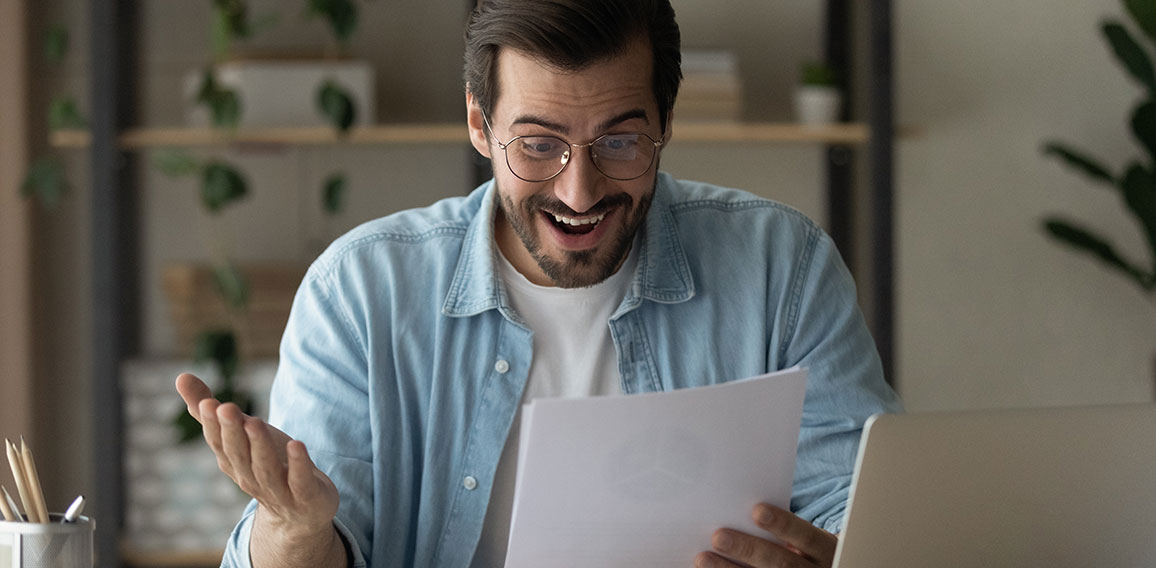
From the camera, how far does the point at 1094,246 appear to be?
2717 millimetres

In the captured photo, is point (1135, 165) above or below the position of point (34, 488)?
above

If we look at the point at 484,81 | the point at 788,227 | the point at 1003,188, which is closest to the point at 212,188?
the point at 484,81

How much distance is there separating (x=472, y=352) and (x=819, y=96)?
1.50m

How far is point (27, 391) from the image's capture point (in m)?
2.83

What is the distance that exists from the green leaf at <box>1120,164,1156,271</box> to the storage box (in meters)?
1.81

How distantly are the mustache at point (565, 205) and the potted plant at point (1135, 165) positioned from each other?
69.7 inches

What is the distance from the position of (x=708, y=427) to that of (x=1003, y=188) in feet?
7.15

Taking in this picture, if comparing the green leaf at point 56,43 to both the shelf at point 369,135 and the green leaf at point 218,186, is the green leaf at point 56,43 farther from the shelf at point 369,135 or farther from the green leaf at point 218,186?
the green leaf at point 218,186

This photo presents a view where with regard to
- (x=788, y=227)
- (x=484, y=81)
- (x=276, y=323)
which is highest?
(x=484, y=81)

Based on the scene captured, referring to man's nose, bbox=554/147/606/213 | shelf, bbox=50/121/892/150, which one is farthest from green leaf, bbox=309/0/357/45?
man's nose, bbox=554/147/606/213

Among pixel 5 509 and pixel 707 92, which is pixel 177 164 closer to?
pixel 707 92

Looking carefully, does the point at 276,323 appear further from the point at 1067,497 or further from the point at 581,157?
the point at 1067,497

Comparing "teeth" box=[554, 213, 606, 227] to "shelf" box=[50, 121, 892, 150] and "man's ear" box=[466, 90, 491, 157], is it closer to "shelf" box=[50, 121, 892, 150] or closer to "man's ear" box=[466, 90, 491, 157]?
"man's ear" box=[466, 90, 491, 157]

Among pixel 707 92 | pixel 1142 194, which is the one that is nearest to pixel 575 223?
pixel 707 92
